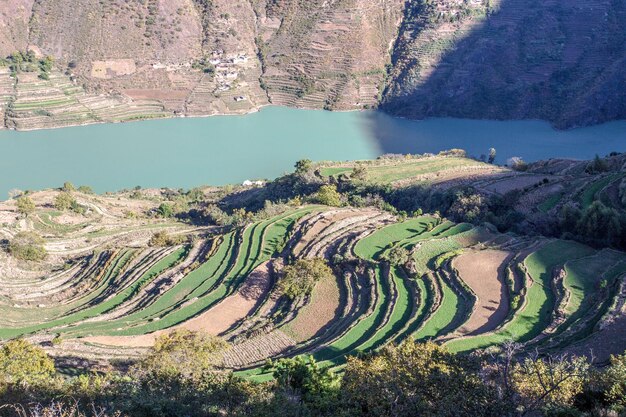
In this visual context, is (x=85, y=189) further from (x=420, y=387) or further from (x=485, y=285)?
(x=420, y=387)

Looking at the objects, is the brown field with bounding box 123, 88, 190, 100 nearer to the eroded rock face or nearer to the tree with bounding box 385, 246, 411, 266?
the eroded rock face

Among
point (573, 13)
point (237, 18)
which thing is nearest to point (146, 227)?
point (237, 18)

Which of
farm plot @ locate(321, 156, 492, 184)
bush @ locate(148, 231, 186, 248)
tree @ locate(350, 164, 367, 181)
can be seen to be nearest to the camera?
bush @ locate(148, 231, 186, 248)

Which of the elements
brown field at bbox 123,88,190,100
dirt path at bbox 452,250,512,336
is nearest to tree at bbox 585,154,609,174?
dirt path at bbox 452,250,512,336

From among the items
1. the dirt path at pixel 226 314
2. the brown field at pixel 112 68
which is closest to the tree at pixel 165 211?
the dirt path at pixel 226 314

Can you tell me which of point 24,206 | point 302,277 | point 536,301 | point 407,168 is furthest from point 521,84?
point 24,206

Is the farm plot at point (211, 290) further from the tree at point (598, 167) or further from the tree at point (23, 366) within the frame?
the tree at point (598, 167)

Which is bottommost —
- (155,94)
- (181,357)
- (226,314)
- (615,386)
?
(226,314)

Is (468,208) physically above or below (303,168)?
below
